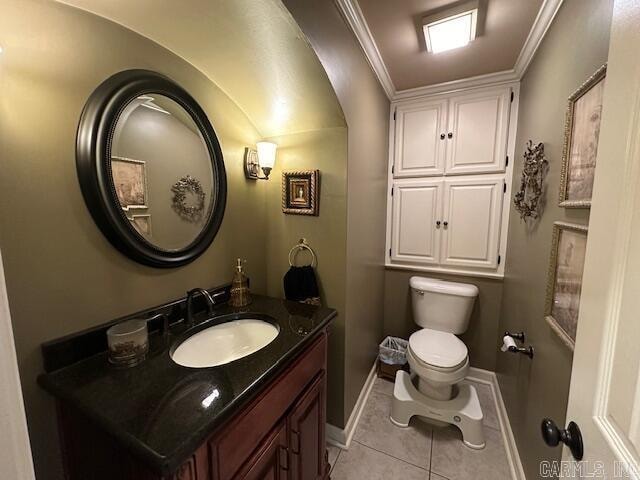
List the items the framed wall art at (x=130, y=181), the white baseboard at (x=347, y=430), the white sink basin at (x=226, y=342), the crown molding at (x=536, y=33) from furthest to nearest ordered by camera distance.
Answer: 1. the white baseboard at (x=347, y=430)
2. the crown molding at (x=536, y=33)
3. the white sink basin at (x=226, y=342)
4. the framed wall art at (x=130, y=181)

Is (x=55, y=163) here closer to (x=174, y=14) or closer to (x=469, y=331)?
(x=174, y=14)

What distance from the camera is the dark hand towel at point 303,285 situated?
149cm

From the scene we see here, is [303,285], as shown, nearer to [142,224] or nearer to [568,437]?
[142,224]

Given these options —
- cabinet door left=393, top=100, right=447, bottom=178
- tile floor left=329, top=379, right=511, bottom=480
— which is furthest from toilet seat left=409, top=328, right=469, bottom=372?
cabinet door left=393, top=100, right=447, bottom=178

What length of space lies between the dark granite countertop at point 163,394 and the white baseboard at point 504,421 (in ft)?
4.63

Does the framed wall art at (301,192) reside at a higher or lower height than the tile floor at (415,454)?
higher

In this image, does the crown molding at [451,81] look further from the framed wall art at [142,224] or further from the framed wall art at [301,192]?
the framed wall art at [142,224]

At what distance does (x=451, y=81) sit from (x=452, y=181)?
0.72 metres

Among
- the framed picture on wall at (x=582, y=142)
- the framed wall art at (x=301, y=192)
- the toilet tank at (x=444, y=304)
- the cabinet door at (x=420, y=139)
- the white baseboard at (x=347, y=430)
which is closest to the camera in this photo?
the framed picture on wall at (x=582, y=142)

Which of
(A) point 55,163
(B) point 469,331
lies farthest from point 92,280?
(B) point 469,331

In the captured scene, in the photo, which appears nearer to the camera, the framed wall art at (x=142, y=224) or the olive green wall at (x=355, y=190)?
the framed wall art at (x=142, y=224)

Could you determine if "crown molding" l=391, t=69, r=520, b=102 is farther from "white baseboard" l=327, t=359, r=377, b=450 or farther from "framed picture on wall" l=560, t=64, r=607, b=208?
"white baseboard" l=327, t=359, r=377, b=450

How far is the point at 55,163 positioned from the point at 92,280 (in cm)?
38

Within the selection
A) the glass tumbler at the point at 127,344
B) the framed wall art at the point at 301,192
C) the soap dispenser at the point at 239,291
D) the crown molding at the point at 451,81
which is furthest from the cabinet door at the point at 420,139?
the glass tumbler at the point at 127,344
